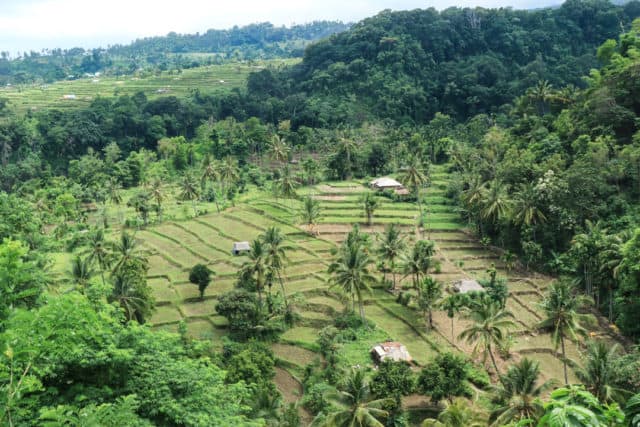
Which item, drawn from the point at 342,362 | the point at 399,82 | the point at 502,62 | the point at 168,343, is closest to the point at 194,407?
the point at 168,343

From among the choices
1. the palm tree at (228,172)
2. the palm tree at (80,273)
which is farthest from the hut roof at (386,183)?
the palm tree at (80,273)

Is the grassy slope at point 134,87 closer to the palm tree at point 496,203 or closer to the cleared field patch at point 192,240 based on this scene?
the cleared field patch at point 192,240

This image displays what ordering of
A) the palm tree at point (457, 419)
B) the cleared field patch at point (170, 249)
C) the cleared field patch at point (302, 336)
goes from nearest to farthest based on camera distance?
1. the palm tree at point (457, 419)
2. the cleared field patch at point (302, 336)
3. the cleared field patch at point (170, 249)

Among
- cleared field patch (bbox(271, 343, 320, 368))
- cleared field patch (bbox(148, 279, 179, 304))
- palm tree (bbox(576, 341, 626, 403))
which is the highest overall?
palm tree (bbox(576, 341, 626, 403))

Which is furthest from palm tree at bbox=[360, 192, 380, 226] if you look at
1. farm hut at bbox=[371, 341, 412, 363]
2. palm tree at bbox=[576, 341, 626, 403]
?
palm tree at bbox=[576, 341, 626, 403]

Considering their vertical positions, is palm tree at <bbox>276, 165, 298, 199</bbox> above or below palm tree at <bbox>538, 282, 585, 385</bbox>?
above

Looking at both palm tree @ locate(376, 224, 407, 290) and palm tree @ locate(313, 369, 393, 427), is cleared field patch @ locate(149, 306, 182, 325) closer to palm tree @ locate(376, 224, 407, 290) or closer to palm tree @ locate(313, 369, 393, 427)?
palm tree @ locate(376, 224, 407, 290)
